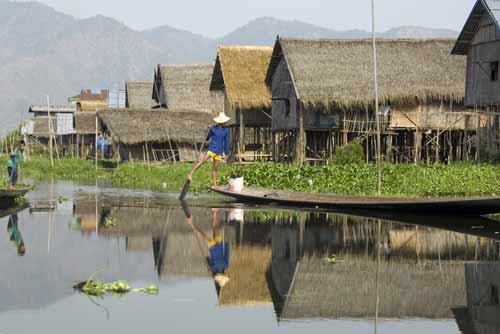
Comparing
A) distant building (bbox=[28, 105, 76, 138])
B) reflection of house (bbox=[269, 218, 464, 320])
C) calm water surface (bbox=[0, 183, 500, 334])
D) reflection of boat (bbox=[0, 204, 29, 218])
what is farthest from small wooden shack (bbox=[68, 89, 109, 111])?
reflection of house (bbox=[269, 218, 464, 320])

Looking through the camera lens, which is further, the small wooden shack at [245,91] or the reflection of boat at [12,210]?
the small wooden shack at [245,91]

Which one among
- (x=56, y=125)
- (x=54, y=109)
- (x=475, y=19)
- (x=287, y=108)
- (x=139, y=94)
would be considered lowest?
(x=56, y=125)

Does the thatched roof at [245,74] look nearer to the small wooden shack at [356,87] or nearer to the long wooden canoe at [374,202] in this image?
the small wooden shack at [356,87]

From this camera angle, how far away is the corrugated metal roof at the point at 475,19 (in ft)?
85.0

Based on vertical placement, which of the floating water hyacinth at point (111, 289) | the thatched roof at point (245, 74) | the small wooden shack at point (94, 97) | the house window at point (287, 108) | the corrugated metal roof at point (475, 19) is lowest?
the floating water hyacinth at point (111, 289)

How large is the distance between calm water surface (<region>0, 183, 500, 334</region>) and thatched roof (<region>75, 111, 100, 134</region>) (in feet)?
129

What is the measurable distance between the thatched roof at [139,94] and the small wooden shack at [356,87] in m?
22.3

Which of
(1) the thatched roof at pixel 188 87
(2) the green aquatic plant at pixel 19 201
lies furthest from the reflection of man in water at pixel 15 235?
(1) the thatched roof at pixel 188 87

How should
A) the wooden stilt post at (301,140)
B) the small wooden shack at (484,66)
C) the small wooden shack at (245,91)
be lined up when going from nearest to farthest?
the small wooden shack at (484,66), the wooden stilt post at (301,140), the small wooden shack at (245,91)

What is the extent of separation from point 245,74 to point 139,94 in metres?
19.5

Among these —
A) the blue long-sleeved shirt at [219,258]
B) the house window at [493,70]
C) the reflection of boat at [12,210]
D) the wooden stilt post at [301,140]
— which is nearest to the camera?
the blue long-sleeved shirt at [219,258]

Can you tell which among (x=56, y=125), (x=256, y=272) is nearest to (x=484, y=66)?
(x=256, y=272)

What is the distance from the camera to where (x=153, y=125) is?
42.3m

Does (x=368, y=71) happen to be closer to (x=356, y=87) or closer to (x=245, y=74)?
(x=356, y=87)
